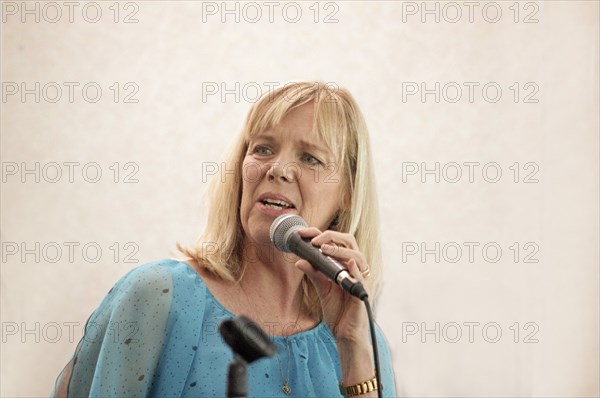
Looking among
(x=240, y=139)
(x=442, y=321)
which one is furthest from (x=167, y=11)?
(x=442, y=321)

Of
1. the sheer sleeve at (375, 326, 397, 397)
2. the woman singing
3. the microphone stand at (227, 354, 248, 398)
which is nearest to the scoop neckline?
the woman singing

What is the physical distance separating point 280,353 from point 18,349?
756mm

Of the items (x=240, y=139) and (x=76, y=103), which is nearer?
(x=240, y=139)

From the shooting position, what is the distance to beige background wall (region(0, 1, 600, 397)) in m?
1.88

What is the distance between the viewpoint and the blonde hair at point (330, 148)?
149cm

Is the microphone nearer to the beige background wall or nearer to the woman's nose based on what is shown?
the woman's nose

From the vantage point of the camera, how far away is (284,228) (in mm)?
1236

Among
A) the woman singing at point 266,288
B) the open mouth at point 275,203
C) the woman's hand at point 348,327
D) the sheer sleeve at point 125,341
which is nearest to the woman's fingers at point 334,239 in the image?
the woman singing at point 266,288

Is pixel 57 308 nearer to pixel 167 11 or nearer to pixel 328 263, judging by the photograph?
pixel 167 11

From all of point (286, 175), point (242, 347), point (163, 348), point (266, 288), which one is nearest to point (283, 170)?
point (286, 175)

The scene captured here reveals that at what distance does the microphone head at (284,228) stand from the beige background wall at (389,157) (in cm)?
67

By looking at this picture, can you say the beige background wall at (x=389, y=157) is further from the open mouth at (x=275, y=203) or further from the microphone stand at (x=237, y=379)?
the microphone stand at (x=237, y=379)

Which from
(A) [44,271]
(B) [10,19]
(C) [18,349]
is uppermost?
(B) [10,19]

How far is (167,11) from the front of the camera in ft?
6.48
